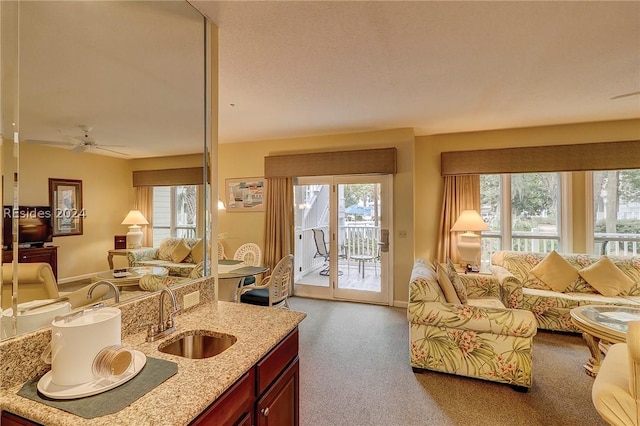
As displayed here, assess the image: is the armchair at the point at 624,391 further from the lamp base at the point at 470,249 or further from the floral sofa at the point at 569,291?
the lamp base at the point at 470,249

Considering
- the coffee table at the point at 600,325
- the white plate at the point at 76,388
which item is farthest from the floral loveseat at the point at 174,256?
the coffee table at the point at 600,325

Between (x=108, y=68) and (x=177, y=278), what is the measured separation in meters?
1.16

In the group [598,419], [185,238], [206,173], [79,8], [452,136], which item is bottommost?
[598,419]

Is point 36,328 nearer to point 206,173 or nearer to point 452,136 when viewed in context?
point 206,173

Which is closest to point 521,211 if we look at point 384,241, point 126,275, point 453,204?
point 453,204

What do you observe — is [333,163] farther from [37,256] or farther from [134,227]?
[37,256]

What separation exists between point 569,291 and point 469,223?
138cm

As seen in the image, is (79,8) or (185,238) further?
(185,238)

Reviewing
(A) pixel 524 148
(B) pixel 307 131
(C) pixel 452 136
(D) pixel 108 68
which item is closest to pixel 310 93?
(B) pixel 307 131

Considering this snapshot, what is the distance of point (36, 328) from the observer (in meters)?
1.09

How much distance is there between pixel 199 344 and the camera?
1.48m

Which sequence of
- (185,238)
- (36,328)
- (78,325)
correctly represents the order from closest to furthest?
(78,325), (36,328), (185,238)

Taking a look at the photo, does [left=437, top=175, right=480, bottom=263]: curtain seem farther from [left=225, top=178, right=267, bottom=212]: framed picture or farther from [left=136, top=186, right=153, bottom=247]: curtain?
[left=136, top=186, right=153, bottom=247]: curtain

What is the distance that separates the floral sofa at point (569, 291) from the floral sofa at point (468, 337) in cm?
119
